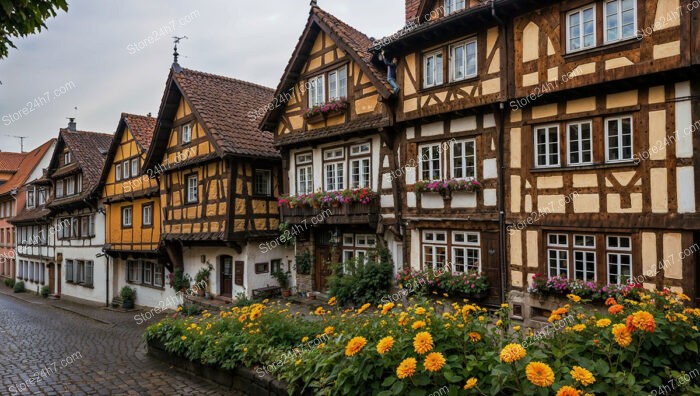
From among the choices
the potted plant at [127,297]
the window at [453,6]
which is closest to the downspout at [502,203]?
the window at [453,6]

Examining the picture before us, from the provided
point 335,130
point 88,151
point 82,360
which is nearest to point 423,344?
point 82,360

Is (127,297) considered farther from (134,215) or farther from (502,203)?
(502,203)

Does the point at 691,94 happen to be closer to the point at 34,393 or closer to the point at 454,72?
the point at 454,72

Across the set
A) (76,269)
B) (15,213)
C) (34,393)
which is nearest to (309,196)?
(34,393)

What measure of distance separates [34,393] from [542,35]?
13.3 m

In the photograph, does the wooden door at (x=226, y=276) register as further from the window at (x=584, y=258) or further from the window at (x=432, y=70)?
the window at (x=584, y=258)

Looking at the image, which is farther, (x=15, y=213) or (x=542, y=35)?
(x=15, y=213)

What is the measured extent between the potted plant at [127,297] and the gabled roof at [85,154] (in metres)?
6.13

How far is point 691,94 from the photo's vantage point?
9695 millimetres

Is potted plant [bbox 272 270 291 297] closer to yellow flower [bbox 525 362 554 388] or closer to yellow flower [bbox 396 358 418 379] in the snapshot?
yellow flower [bbox 396 358 418 379]

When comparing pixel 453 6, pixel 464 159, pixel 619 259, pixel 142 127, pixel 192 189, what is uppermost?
pixel 453 6

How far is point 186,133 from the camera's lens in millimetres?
21391

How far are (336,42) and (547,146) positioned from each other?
25.6 feet

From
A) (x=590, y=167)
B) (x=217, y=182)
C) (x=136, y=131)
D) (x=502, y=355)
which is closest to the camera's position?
(x=502, y=355)
